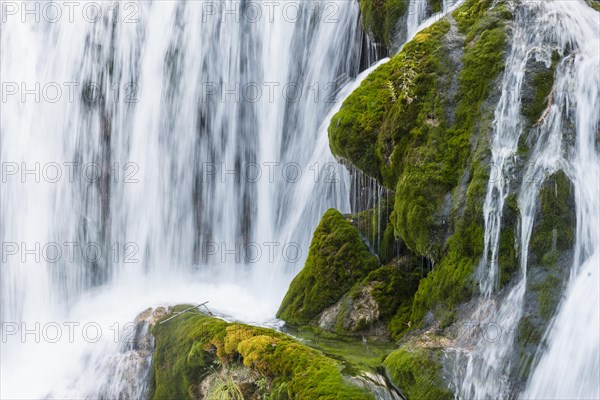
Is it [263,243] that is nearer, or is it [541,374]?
[541,374]

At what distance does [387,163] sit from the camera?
6672 mm

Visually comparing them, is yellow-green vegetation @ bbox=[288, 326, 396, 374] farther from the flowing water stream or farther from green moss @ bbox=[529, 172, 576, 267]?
green moss @ bbox=[529, 172, 576, 267]

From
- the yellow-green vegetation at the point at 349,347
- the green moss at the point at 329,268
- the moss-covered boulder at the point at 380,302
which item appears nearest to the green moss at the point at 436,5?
the green moss at the point at 329,268

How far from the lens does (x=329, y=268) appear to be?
727 centimetres

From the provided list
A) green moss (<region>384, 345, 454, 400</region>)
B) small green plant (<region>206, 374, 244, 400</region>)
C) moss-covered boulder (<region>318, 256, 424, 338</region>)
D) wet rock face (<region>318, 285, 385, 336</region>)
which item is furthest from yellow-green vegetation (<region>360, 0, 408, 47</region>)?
small green plant (<region>206, 374, 244, 400</region>)

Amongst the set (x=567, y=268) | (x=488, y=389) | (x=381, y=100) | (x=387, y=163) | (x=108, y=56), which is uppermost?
(x=108, y=56)

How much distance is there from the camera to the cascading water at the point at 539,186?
4.90 m

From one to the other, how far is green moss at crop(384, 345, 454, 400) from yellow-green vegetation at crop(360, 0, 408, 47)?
4.07m

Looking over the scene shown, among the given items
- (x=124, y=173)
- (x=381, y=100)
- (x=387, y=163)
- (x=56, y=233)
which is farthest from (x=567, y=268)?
(x=56, y=233)

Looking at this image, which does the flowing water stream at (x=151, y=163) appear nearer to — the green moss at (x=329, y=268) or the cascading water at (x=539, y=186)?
the green moss at (x=329, y=268)

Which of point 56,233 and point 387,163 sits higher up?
point 387,163

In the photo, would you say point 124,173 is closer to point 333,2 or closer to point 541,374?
point 333,2

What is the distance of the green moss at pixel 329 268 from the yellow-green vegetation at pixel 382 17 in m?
2.31

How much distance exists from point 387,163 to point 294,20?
423 cm
